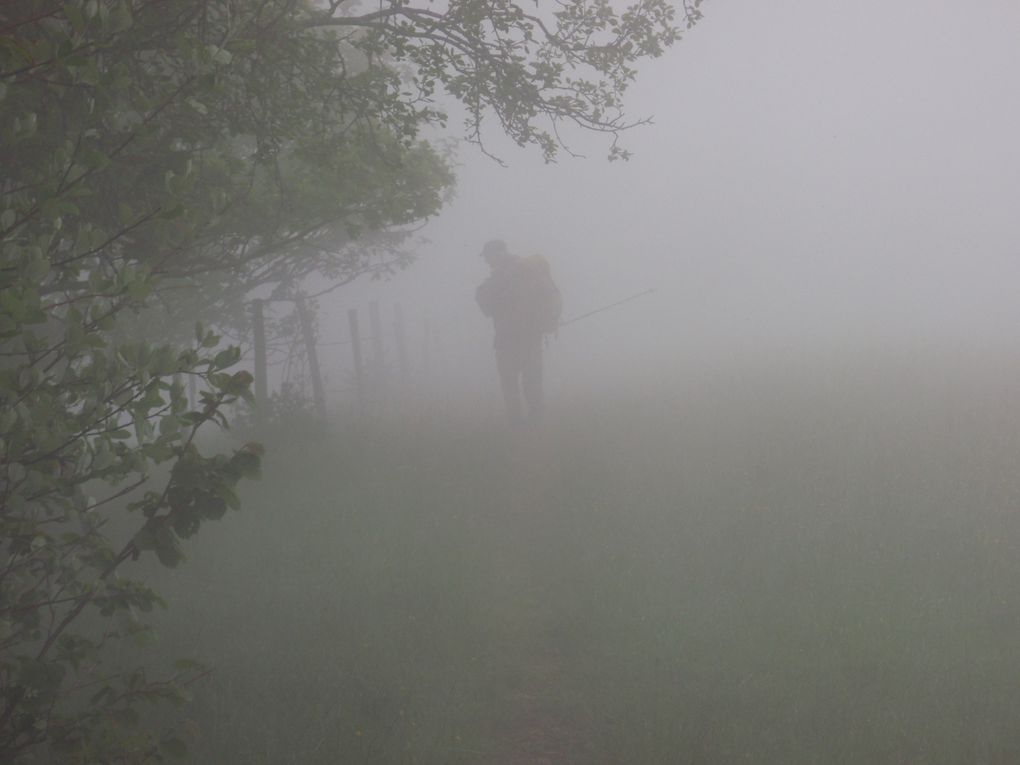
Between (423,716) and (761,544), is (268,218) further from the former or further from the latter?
(761,544)

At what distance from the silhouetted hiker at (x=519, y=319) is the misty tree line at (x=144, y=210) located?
4.72 metres

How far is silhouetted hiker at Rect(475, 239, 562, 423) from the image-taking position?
51.2ft

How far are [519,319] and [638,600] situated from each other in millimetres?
8993

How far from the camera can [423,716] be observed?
5504 millimetres

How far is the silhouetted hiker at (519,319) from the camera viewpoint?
15.6m

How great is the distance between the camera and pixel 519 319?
15.6 m

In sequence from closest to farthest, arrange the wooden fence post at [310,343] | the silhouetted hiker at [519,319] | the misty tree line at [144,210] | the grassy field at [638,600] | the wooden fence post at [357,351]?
the misty tree line at [144,210] → the grassy field at [638,600] → the silhouetted hiker at [519,319] → the wooden fence post at [310,343] → the wooden fence post at [357,351]

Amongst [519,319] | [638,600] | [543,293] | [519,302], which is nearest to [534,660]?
[638,600]

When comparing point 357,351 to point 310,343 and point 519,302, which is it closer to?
point 310,343

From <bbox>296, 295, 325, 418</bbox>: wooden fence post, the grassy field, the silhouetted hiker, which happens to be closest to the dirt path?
the grassy field

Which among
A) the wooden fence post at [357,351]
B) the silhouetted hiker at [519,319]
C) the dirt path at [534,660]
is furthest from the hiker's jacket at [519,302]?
the wooden fence post at [357,351]

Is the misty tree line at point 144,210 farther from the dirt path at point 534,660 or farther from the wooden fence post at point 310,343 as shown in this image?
the wooden fence post at point 310,343

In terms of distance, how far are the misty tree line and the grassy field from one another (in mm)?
1140

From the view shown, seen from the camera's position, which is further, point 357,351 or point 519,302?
point 357,351
